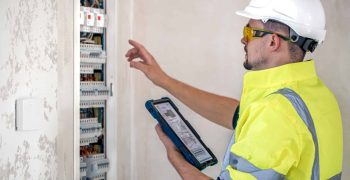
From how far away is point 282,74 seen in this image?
1.42m

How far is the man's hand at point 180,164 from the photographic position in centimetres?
153

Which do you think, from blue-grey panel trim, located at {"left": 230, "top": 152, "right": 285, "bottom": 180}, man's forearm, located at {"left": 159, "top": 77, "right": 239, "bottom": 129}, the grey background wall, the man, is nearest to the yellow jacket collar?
the man

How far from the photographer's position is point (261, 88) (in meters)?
1.48

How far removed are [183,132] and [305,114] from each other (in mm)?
597

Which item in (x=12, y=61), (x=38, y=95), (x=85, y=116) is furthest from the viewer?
(x=85, y=116)

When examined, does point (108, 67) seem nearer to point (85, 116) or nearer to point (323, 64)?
point (85, 116)

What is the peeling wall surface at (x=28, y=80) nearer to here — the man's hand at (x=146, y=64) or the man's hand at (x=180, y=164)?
the man's hand at (x=146, y=64)

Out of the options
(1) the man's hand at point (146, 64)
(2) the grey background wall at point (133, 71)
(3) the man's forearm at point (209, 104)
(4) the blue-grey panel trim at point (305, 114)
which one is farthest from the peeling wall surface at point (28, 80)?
(4) the blue-grey panel trim at point (305, 114)

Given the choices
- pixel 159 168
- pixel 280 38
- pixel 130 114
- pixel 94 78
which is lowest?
pixel 159 168

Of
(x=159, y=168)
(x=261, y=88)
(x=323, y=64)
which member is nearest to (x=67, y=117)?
(x=159, y=168)

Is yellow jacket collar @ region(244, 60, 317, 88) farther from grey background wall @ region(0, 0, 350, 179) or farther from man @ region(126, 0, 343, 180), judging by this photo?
grey background wall @ region(0, 0, 350, 179)

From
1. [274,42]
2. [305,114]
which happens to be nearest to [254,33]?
[274,42]

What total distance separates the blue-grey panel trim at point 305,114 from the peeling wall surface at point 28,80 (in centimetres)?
91

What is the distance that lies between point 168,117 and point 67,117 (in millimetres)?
408
